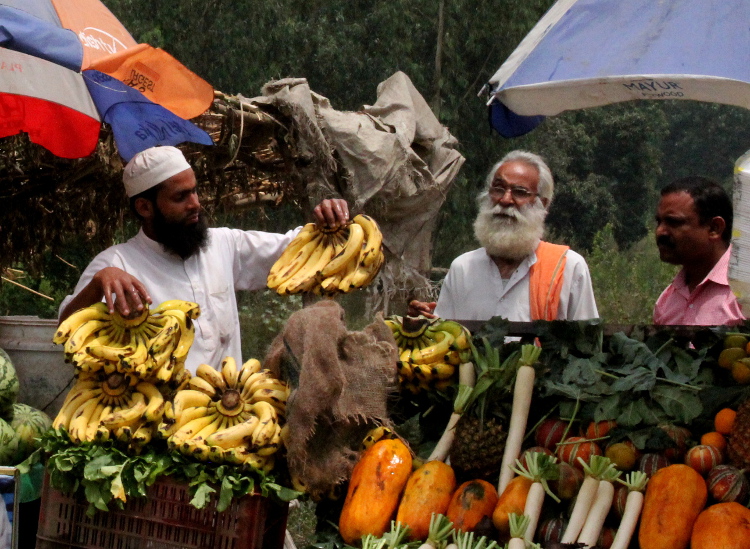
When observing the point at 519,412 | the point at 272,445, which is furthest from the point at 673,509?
the point at 272,445

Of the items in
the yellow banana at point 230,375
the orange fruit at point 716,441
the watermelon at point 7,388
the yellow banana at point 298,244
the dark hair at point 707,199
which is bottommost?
the watermelon at point 7,388

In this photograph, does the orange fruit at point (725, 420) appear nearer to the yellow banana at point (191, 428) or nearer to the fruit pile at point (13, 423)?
the yellow banana at point (191, 428)

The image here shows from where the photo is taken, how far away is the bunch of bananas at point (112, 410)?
2578 millimetres

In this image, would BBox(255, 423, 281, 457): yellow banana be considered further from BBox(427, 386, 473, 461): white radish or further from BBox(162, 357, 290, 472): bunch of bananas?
BBox(427, 386, 473, 461): white radish

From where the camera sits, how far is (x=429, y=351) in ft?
9.34

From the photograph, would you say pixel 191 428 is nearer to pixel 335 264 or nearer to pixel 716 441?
pixel 335 264

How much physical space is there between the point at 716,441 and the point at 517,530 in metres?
0.69

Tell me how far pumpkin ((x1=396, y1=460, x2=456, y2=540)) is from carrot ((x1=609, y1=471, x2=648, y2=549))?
527mm

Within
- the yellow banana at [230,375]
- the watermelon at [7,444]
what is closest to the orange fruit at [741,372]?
the yellow banana at [230,375]

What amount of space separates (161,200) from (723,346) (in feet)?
7.66

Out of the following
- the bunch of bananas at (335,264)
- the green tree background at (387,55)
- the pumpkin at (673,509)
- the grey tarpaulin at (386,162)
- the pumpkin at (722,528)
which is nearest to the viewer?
the pumpkin at (722,528)

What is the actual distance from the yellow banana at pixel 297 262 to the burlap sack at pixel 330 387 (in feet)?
0.93

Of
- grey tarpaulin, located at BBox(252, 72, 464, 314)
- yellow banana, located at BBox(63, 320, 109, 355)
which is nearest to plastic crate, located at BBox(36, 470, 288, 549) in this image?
yellow banana, located at BBox(63, 320, 109, 355)

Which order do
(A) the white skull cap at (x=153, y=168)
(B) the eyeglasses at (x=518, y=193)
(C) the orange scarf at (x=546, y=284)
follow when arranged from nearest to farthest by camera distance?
1. (A) the white skull cap at (x=153, y=168)
2. (C) the orange scarf at (x=546, y=284)
3. (B) the eyeglasses at (x=518, y=193)
